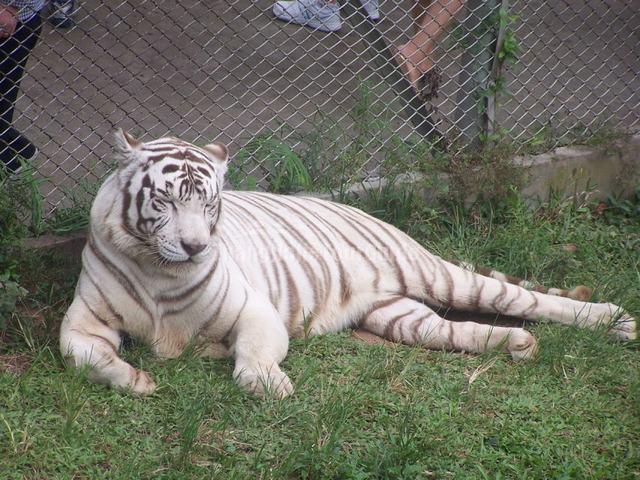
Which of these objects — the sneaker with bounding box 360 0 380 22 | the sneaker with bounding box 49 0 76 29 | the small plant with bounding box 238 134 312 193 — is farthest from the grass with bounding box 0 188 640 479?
the sneaker with bounding box 360 0 380 22

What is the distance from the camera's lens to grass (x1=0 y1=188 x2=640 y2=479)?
305cm

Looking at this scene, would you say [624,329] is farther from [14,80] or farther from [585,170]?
[14,80]

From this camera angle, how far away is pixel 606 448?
3.41 m

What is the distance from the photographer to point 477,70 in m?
5.16

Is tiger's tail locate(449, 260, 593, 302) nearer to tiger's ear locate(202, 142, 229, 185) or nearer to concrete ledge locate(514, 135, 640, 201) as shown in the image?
concrete ledge locate(514, 135, 640, 201)

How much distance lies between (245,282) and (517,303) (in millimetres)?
1346

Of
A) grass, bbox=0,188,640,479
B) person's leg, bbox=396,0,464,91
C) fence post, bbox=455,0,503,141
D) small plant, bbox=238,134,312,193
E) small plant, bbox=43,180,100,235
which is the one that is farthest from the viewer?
person's leg, bbox=396,0,464,91

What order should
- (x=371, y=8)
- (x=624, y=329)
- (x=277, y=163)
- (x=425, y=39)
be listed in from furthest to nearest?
1. (x=371, y=8)
2. (x=425, y=39)
3. (x=277, y=163)
4. (x=624, y=329)

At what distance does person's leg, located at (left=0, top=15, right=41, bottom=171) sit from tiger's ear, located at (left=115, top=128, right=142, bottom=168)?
1057mm

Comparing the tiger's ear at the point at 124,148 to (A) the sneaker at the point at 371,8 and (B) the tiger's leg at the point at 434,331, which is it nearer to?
(B) the tiger's leg at the point at 434,331

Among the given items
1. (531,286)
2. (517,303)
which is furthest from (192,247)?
(531,286)

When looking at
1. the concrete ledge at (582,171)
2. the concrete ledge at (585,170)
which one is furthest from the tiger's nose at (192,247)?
the concrete ledge at (585,170)

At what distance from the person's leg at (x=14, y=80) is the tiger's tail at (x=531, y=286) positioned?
2.40 metres

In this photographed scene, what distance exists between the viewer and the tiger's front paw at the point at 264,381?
11.3 feet
